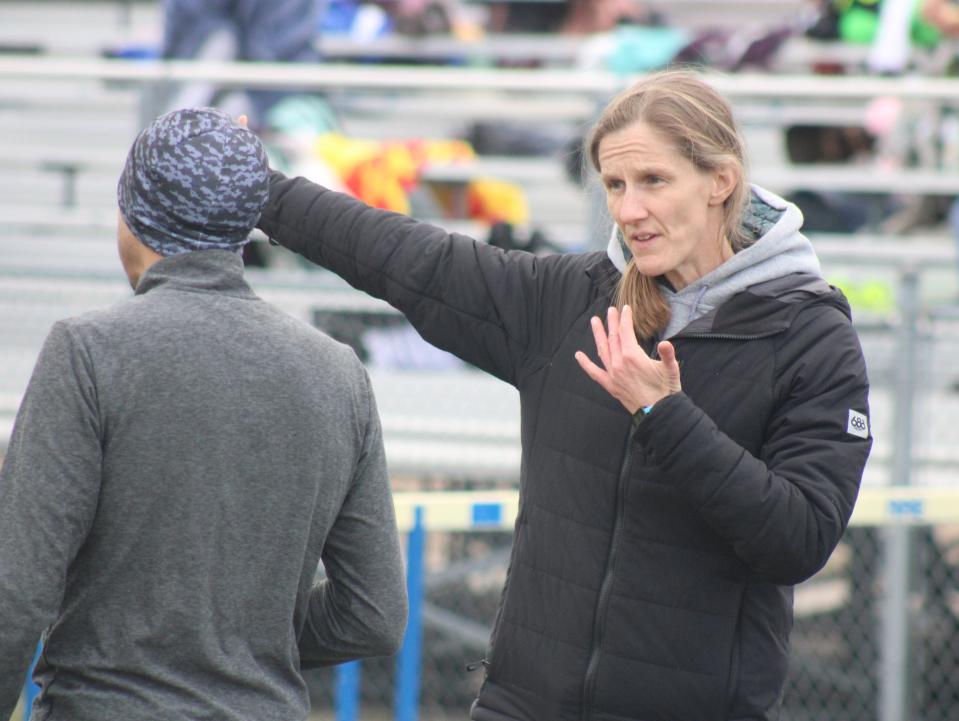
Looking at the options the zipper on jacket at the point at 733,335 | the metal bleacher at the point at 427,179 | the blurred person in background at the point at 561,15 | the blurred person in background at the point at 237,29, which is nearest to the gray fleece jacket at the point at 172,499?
the zipper on jacket at the point at 733,335

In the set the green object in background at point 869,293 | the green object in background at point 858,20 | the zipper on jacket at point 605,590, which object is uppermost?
the green object in background at point 858,20

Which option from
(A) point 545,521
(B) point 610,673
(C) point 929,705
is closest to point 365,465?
(A) point 545,521

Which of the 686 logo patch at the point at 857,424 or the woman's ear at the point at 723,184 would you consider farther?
the woman's ear at the point at 723,184

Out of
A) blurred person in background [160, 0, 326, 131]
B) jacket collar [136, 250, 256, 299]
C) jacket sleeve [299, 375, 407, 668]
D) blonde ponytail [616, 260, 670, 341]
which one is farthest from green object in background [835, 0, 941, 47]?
jacket collar [136, 250, 256, 299]

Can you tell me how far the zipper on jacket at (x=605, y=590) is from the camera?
235 centimetres

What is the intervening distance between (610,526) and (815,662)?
4.48 meters

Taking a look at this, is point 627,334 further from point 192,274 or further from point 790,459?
point 192,274

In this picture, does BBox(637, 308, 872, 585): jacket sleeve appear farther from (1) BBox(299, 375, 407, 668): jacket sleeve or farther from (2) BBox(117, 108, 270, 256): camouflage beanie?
(2) BBox(117, 108, 270, 256): camouflage beanie

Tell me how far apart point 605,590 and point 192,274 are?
34.7 inches

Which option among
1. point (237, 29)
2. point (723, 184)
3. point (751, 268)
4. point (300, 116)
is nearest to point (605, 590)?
point (751, 268)

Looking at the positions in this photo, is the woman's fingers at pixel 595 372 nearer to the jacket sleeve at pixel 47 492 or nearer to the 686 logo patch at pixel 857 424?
the 686 logo patch at pixel 857 424

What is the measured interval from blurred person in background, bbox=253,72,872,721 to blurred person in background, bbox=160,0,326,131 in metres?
4.87

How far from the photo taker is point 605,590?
236cm

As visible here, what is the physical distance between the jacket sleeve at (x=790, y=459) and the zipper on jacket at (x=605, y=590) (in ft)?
0.48
